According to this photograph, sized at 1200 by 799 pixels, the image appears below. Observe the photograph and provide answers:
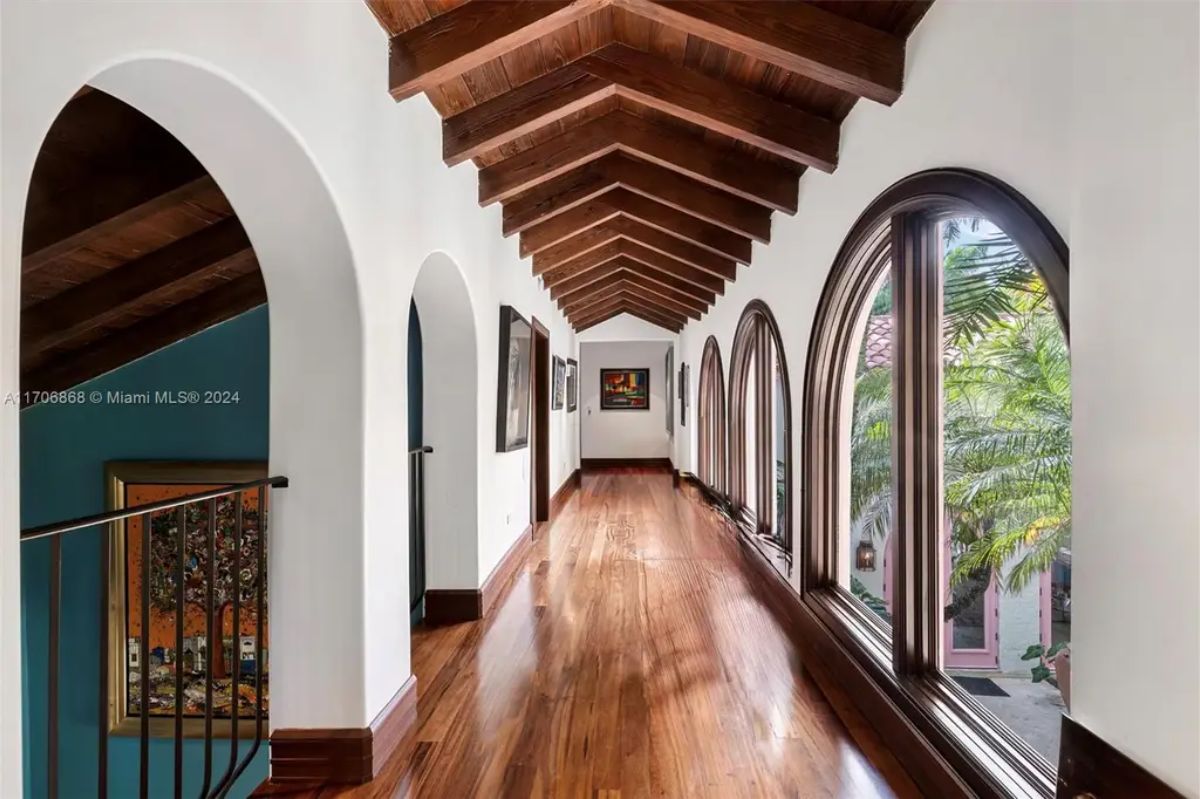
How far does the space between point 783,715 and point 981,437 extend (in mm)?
1235

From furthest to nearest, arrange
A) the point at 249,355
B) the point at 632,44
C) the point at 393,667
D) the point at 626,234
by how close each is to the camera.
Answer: the point at 626,234 → the point at 249,355 → the point at 632,44 → the point at 393,667

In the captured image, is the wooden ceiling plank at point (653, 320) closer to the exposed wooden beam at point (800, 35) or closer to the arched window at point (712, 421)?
the arched window at point (712, 421)

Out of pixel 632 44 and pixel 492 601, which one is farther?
pixel 492 601

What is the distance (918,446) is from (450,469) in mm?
2249

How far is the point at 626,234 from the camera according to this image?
4926 millimetres

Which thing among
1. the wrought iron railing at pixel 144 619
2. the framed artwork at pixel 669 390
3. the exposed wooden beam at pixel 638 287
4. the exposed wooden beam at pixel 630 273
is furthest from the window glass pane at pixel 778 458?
the framed artwork at pixel 669 390

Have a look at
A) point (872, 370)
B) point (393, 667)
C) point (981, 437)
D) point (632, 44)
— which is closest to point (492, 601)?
point (393, 667)

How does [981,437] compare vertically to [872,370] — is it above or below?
below

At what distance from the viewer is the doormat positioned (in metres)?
1.69

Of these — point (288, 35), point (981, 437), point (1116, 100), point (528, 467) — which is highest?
point (288, 35)

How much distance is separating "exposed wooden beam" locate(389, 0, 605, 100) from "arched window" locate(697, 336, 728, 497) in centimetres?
428

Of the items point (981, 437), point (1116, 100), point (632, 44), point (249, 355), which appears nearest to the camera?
point (1116, 100)

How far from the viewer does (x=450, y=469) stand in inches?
125

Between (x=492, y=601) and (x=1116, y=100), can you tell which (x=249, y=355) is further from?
(x=1116, y=100)
